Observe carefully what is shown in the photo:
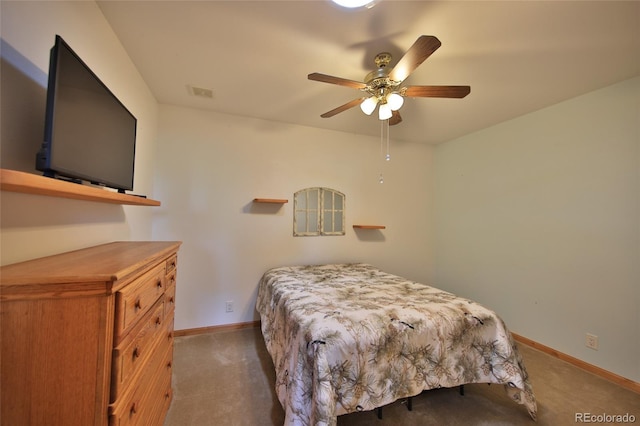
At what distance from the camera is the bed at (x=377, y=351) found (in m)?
1.30

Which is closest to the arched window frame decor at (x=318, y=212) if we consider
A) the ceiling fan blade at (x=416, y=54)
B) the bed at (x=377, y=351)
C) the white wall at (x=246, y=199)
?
the white wall at (x=246, y=199)

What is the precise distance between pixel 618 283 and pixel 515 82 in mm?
1980

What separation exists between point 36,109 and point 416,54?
1.84 m

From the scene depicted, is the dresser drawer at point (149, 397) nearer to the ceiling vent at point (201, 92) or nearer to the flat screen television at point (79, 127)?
the flat screen television at point (79, 127)

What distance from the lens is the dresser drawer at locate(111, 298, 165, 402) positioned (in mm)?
815

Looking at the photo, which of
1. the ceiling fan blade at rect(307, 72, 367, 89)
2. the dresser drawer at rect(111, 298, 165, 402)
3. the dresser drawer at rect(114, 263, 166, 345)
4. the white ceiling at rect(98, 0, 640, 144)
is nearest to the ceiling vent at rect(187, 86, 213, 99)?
the white ceiling at rect(98, 0, 640, 144)

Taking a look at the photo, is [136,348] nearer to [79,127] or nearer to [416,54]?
[79,127]

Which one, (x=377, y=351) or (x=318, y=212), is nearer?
(x=377, y=351)

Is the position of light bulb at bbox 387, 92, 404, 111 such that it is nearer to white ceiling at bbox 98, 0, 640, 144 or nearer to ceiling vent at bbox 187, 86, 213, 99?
white ceiling at bbox 98, 0, 640, 144

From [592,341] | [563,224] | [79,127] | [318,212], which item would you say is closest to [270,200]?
[318,212]

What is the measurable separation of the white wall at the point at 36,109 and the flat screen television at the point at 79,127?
0.49ft

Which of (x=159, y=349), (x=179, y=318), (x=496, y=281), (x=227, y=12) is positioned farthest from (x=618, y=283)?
(x=179, y=318)

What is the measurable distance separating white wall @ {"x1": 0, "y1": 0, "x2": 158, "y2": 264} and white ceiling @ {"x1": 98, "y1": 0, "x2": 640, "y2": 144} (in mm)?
289

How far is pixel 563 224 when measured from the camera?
2.47 m
